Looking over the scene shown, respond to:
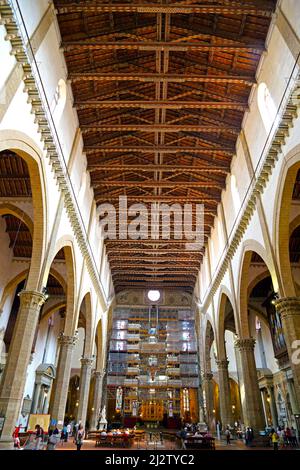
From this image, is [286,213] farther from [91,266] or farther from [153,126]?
[91,266]

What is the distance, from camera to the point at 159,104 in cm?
1692

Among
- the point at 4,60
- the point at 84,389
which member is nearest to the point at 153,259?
the point at 84,389

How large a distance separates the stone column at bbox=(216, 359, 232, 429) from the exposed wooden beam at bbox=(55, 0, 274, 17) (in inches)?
797

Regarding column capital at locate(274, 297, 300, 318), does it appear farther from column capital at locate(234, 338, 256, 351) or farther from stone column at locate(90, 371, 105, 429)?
stone column at locate(90, 371, 105, 429)

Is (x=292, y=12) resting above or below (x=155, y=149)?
below

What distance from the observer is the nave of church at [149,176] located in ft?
40.6

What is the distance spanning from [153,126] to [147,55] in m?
3.42

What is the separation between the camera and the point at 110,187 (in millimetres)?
23641

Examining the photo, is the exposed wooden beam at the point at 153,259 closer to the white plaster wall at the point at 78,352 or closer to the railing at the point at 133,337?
the railing at the point at 133,337

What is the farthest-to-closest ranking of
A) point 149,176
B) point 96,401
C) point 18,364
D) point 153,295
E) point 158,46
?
point 153,295
point 96,401
point 149,176
point 158,46
point 18,364

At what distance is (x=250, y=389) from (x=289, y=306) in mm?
7092

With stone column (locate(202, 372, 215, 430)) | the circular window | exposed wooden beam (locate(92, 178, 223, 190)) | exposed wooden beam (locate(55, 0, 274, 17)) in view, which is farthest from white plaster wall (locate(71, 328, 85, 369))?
exposed wooden beam (locate(55, 0, 274, 17))

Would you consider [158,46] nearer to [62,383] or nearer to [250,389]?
[250,389]
